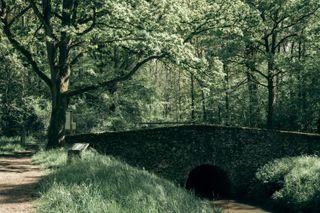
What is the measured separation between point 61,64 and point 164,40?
212 inches

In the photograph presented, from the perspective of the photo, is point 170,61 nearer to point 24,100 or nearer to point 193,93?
point 24,100

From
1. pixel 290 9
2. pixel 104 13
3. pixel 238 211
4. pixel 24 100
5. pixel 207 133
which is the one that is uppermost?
pixel 290 9

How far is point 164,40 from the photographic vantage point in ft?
58.9

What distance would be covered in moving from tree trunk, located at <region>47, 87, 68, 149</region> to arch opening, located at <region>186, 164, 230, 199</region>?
1016cm

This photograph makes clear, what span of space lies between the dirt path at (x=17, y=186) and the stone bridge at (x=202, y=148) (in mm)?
6435

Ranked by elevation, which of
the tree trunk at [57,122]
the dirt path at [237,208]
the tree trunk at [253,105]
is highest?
the tree trunk at [253,105]

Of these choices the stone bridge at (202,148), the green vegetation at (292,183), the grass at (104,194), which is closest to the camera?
the grass at (104,194)

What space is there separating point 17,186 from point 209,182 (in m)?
20.2

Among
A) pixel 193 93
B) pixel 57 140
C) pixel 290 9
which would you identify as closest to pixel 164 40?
pixel 57 140

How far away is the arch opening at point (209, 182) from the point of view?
2756 centimetres

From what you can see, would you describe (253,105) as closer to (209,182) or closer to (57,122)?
(209,182)

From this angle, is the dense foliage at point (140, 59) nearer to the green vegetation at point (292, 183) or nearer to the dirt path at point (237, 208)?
the green vegetation at point (292, 183)

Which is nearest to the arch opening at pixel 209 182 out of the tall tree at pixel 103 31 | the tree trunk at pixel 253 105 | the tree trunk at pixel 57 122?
the tree trunk at pixel 253 105

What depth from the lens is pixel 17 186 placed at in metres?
11.9
